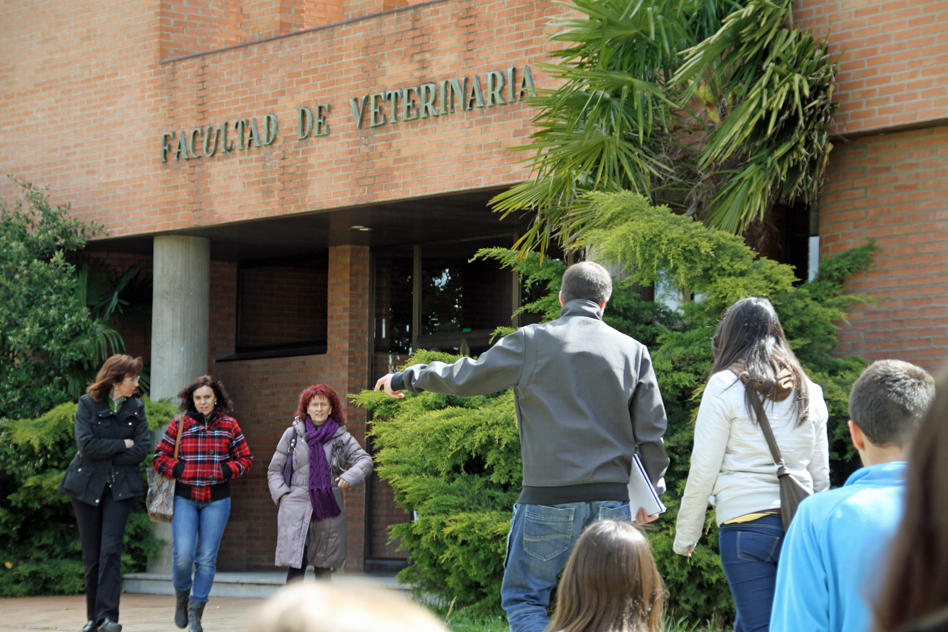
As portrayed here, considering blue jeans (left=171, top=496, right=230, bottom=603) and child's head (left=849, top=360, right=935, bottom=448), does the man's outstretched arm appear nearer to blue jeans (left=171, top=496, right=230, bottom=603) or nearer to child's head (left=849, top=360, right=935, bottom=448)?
child's head (left=849, top=360, right=935, bottom=448)

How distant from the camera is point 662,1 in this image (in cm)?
769

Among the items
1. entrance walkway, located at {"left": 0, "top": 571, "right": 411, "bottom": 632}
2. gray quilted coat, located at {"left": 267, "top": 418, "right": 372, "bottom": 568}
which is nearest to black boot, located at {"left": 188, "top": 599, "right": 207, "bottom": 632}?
entrance walkway, located at {"left": 0, "top": 571, "right": 411, "bottom": 632}

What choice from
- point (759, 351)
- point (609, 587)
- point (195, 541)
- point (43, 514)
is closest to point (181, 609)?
point (195, 541)

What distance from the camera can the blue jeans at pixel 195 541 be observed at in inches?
286

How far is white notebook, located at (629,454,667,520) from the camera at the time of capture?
421 centimetres

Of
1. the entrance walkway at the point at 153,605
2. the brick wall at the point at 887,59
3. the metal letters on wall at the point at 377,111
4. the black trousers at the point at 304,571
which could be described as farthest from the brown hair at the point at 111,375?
the brick wall at the point at 887,59

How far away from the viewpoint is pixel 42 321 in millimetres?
11070

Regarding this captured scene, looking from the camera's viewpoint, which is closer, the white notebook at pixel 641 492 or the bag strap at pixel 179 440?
the white notebook at pixel 641 492

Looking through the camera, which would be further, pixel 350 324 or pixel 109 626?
pixel 350 324

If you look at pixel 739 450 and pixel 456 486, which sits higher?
pixel 739 450

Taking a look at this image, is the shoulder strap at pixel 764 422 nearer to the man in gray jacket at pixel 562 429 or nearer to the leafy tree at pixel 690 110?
the man in gray jacket at pixel 562 429

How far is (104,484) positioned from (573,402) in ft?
14.3

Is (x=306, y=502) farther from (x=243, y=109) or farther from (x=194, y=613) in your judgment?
(x=243, y=109)

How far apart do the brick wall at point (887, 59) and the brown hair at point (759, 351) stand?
4.64 metres
